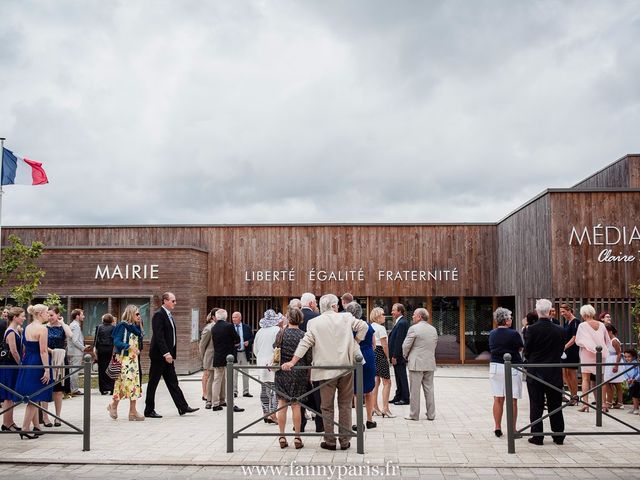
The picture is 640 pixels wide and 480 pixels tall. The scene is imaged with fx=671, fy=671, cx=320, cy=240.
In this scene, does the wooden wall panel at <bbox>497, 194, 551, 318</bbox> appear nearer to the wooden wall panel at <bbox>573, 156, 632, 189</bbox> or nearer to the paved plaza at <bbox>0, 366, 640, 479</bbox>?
the wooden wall panel at <bbox>573, 156, 632, 189</bbox>

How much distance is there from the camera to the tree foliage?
16.5 m

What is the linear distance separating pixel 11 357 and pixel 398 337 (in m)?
5.96

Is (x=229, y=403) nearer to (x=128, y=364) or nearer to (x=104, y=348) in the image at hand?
(x=128, y=364)

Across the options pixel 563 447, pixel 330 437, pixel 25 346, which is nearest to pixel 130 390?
pixel 25 346

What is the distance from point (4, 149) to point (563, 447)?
14814mm

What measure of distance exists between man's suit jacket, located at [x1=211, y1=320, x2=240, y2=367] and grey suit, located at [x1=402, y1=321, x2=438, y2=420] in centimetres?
286

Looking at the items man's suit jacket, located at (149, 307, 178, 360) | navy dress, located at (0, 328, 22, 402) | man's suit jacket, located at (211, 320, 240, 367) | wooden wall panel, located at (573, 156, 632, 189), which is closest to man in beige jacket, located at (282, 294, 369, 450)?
man's suit jacket, located at (149, 307, 178, 360)

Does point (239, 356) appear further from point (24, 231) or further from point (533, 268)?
point (24, 231)

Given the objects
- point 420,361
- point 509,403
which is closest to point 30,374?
point 420,361

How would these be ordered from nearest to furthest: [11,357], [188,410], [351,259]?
1. [11,357]
2. [188,410]
3. [351,259]

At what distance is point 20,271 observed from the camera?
17578 millimetres

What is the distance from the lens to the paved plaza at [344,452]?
23.1ft

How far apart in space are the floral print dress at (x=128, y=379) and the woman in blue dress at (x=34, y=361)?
124 cm
